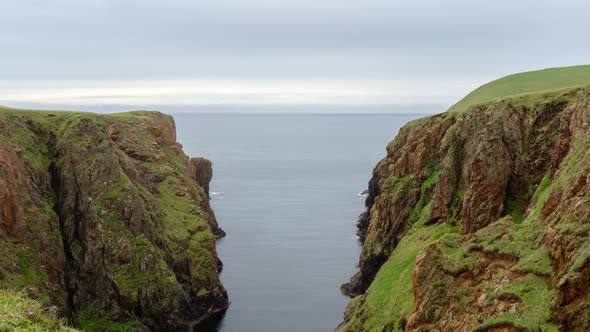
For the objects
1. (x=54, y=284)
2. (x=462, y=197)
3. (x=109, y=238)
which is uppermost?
(x=462, y=197)

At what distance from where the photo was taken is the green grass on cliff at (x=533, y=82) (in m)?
114

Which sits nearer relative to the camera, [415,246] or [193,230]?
[415,246]

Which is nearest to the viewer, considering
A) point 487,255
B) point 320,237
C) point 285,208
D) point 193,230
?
point 487,255

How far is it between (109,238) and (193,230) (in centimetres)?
2179

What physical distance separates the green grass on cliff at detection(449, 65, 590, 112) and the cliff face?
189 ft

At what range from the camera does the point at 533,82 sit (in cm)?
12962

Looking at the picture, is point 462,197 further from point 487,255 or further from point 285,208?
point 285,208

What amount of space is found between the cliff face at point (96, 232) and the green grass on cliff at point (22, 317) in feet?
220

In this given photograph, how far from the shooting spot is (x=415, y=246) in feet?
260

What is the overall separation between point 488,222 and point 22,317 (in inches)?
2254

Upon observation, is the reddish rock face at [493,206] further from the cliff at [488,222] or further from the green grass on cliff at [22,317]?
the green grass on cliff at [22,317]

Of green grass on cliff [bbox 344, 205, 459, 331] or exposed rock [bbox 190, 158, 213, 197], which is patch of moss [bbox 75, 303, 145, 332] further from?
exposed rock [bbox 190, 158, 213, 197]

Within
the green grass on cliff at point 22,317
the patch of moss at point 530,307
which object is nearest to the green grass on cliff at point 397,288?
the patch of moss at point 530,307

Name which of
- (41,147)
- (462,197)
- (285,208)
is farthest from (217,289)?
(285,208)
